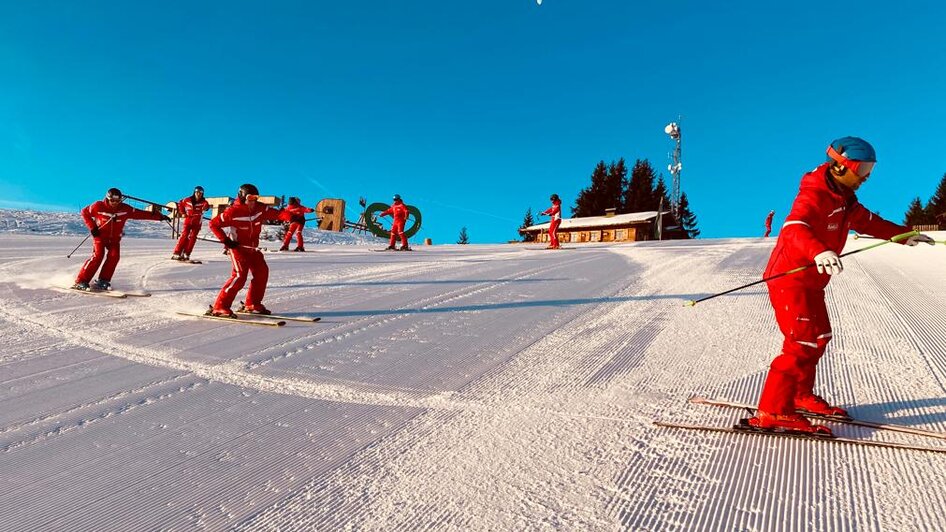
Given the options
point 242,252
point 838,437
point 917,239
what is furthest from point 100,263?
point 917,239

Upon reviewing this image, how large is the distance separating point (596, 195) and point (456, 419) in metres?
64.7

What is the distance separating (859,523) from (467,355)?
297 cm

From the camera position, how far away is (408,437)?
2732 millimetres

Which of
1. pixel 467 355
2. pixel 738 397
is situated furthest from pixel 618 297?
pixel 738 397

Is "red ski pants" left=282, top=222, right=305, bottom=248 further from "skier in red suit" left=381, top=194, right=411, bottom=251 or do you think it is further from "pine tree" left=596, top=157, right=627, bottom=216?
"pine tree" left=596, top=157, right=627, bottom=216

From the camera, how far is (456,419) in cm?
297

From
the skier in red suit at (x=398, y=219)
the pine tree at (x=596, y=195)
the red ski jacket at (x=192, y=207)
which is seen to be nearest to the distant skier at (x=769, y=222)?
the skier in red suit at (x=398, y=219)

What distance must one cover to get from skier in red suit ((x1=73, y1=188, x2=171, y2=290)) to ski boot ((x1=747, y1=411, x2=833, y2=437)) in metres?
9.48

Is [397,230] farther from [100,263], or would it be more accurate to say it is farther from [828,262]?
[828,262]

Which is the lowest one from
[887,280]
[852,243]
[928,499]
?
[928,499]

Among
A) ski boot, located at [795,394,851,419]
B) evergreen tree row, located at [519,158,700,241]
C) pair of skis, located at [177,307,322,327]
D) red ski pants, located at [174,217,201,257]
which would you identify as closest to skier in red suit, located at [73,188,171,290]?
pair of skis, located at [177,307,322,327]

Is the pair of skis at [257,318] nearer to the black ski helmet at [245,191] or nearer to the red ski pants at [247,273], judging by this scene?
the red ski pants at [247,273]

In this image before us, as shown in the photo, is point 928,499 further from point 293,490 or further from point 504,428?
point 293,490

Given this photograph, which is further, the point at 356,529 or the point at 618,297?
the point at 618,297
